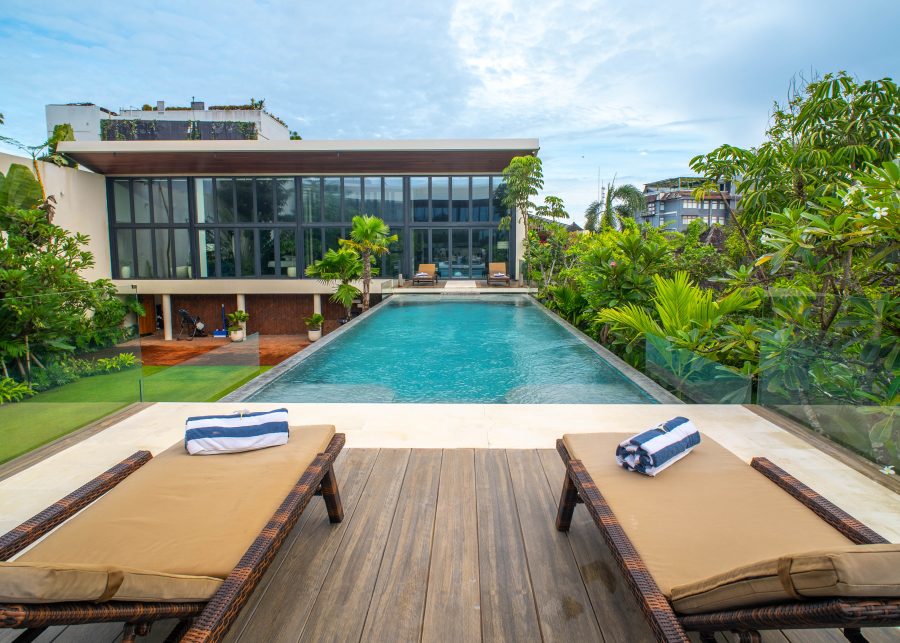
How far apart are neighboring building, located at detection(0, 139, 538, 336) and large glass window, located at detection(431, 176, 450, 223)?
40 mm

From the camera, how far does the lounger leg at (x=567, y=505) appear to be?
2457 mm

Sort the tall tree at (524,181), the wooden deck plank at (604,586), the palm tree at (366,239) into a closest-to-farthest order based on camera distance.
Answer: the wooden deck plank at (604,586) → the palm tree at (366,239) → the tall tree at (524,181)

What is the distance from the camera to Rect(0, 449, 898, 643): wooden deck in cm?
187

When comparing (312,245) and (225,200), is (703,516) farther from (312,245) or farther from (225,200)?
(225,200)

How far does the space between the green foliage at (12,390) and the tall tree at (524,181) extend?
16.5 metres

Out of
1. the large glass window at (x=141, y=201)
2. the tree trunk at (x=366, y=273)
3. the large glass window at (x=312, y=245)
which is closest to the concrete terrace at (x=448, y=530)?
the tree trunk at (x=366, y=273)

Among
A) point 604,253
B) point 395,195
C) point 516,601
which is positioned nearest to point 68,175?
point 395,195

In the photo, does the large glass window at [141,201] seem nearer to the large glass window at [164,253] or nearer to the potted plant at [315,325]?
the large glass window at [164,253]

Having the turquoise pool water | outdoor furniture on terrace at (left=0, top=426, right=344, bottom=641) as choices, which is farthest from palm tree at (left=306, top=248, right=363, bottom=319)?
outdoor furniture on terrace at (left=0, top=426, right=344, bottom=641)

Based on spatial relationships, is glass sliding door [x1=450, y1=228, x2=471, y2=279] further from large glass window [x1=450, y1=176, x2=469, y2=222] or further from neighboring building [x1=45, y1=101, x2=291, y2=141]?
neighboring building [x1=45, y1=101, x2=291, y2=141]

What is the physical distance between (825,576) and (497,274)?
1851 centimetres

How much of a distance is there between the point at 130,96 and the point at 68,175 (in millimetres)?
29770

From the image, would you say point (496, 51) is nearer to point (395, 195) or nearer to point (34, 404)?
point (395, 195)

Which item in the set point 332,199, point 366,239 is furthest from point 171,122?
point 366,239
